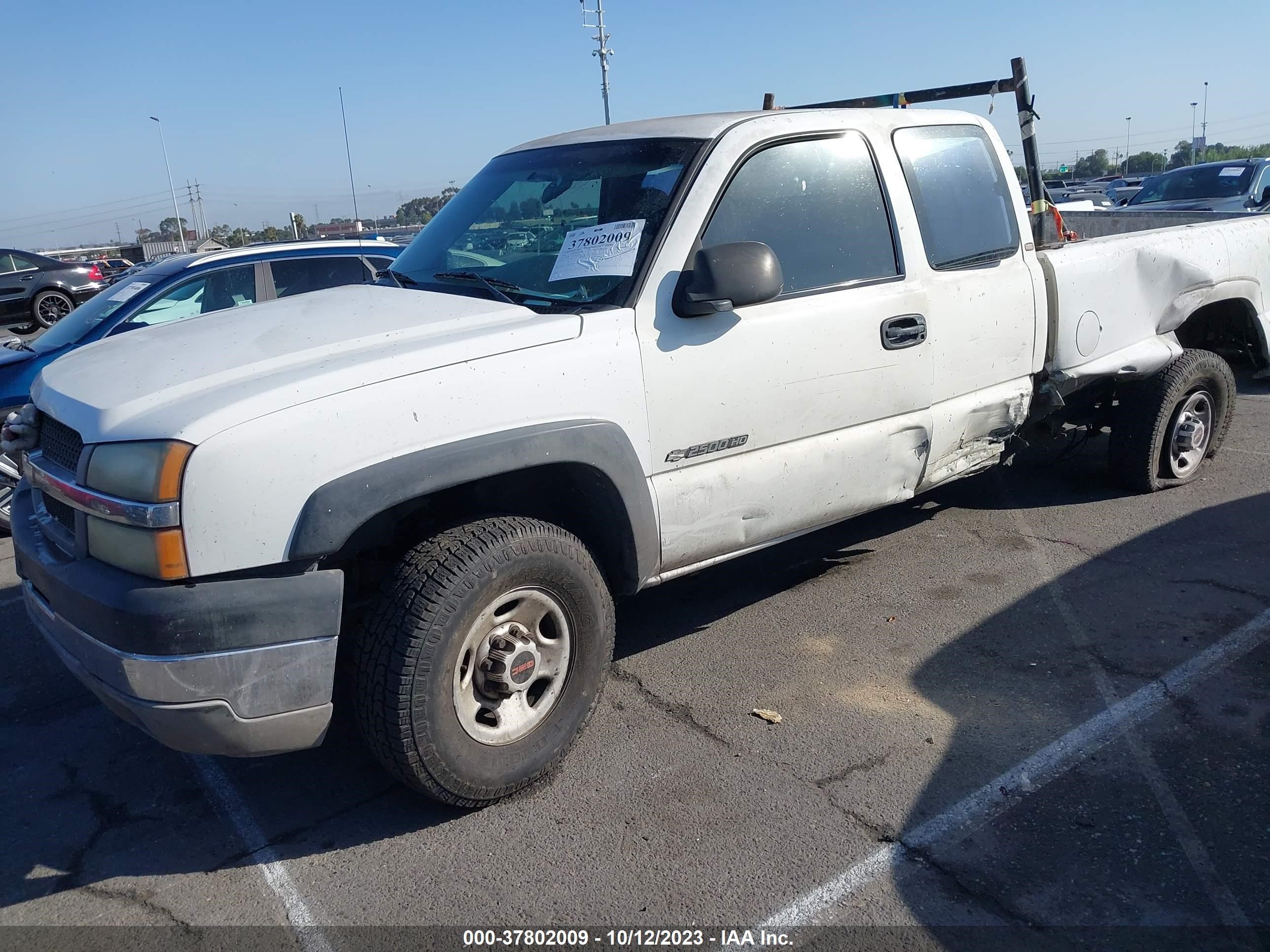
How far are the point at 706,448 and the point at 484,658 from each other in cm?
106

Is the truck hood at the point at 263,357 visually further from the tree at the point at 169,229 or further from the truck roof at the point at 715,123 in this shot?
the tree at the point at 169,229

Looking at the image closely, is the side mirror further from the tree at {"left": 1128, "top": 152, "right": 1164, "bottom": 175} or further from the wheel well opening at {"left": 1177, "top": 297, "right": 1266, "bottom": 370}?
the tree at {"left": 1128, "top": 152, "right": 1164, "bottom": 175}

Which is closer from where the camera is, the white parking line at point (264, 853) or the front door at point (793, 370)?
the white parking line at point (264, 853)

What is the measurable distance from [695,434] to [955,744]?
1.37m

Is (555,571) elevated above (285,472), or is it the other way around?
(285,472)

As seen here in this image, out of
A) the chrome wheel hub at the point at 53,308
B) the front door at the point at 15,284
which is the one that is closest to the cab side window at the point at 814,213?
Answer: the chrome wheel hub at the point at 53,308

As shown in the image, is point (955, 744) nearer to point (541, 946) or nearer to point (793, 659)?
point (793, 659)

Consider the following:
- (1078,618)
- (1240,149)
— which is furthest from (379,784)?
(1240,149)

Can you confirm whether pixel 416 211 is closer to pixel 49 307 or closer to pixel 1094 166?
pixel 49 307

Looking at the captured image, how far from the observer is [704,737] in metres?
3.55

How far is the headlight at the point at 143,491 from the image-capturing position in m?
2.58

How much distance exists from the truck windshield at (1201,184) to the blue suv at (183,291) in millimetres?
11620

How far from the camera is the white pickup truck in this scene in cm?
268

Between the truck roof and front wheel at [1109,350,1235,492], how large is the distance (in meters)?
1.90
